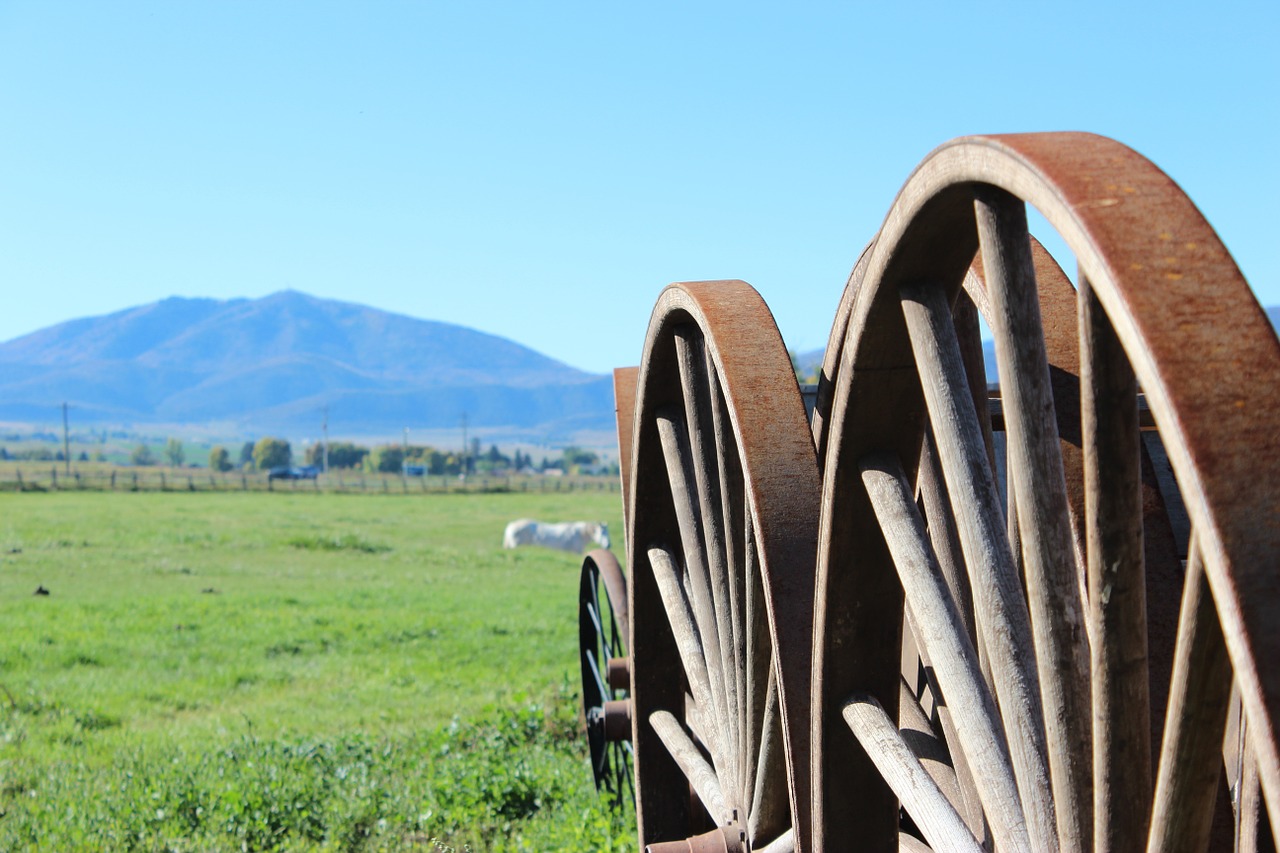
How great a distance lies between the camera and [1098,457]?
1.18 meters

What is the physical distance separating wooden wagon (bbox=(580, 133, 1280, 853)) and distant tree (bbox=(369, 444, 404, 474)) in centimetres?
11230

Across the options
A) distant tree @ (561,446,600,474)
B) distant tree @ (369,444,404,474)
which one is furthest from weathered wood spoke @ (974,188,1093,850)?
distant tree @ (561,446,600,474)

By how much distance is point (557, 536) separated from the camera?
2534 cm

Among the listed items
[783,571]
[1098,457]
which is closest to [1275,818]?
[1098,457]

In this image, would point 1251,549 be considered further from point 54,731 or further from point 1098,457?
point 54,731

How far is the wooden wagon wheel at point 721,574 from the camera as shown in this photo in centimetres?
195

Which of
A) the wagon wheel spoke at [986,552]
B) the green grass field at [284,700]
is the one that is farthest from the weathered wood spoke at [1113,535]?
the green grass field at [284,700]

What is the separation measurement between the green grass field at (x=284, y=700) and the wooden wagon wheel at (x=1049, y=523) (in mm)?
2515

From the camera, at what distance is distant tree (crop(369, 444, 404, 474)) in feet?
373

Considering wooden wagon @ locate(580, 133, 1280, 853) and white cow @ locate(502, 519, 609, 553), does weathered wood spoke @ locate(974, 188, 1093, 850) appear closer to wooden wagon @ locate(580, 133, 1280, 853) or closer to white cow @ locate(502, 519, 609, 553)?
wooden wagon @ locate(580, 133, 1280, 853)

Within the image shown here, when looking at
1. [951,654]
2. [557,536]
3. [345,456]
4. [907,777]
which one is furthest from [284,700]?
[345,456]

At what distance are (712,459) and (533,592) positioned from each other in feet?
43.9

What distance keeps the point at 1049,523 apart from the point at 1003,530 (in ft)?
0.72

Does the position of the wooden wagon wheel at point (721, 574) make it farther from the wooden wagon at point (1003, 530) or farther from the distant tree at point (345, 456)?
the distant tree at point (345, 456)
